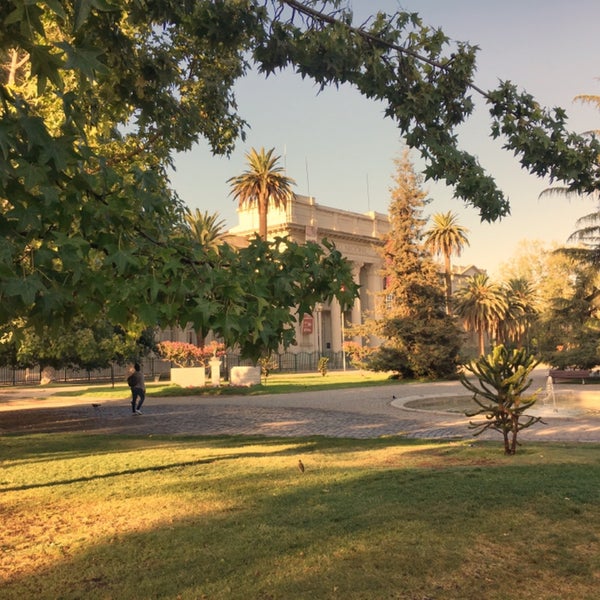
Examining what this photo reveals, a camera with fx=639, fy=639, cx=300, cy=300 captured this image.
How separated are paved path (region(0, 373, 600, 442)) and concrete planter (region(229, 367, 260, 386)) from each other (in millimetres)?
7974

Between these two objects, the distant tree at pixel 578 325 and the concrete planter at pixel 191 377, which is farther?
the distant tree at pixel 578 325

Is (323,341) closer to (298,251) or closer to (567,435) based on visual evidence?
(567,435)

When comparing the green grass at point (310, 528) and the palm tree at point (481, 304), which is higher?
the palm tree at point (481, 304)

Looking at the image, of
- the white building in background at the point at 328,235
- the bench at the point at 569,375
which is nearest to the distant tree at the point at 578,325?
the bench at the point at 569,375

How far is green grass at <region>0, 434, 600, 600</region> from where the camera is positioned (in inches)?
166

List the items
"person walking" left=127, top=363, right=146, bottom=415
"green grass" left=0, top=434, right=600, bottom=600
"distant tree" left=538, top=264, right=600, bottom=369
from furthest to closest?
"distant tree" left=538, top=264, right=600, bottom=369, "person walking" left=127, top=363, right=146, bottom=415, "green grass" left=0, top=434, right=600, bottom=600

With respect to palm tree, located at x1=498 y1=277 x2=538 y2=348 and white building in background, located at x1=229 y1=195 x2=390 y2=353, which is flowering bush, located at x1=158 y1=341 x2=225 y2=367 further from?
palm tree, located at x1=498 y1=277 x2=538 y2=348

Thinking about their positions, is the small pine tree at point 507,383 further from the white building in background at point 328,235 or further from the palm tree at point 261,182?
the white building in background at point 328,235

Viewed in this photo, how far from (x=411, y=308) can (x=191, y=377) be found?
13.3 meters

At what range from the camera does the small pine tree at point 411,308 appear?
1399 inches

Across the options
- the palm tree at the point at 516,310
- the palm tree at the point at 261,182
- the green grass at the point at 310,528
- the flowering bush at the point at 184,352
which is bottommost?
Answer: the green grass at the point at 310,528

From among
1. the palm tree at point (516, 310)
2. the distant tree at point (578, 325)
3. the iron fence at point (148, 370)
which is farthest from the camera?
the palm tree at point (516, 310)

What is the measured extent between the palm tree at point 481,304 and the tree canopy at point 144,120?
188 ft

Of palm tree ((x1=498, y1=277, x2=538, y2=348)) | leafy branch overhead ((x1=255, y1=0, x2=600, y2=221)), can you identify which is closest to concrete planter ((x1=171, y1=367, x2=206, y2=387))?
leafy branch overhead ((x1=255, y1=0, x2=600, y2=221))
